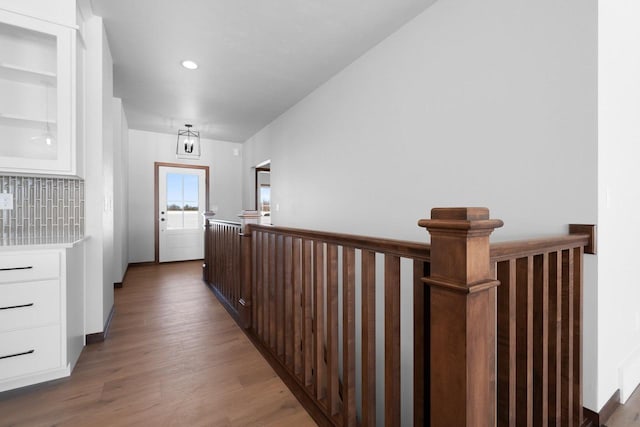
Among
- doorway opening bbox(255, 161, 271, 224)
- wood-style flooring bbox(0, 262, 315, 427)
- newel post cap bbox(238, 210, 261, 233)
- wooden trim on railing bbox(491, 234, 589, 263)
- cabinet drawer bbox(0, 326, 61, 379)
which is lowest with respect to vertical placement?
wood-style flooring bbox(0, 262, 315, 427)

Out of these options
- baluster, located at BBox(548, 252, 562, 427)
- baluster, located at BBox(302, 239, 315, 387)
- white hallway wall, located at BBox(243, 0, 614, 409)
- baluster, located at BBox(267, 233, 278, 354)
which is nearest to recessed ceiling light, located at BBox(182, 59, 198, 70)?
white hallway wall, located at BBox(243, 0, 614, 409)

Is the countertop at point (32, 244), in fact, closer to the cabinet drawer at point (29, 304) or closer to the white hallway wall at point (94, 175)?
the cabinet drawer at point (29, 304)

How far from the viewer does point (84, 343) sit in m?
2.31

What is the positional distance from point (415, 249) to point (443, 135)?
1532 millimetres

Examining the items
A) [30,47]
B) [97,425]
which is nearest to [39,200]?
[30,47]

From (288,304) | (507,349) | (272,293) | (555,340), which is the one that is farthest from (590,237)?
(272,293)

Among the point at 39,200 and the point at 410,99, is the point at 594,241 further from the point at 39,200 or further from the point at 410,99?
the point at 39,200

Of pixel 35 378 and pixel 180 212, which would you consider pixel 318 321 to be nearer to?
pixel 35 378

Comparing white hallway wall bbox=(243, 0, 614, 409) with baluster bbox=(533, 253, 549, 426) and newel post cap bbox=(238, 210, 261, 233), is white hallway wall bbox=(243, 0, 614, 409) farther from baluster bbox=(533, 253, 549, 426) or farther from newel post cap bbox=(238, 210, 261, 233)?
newel post cap bbox=(238, 210, 261, 233)

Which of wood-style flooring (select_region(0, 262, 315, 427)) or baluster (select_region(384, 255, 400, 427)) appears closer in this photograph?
baluster (select_region(384, 255, 400, 427))

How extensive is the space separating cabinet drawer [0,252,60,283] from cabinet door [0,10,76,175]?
0.58 m
